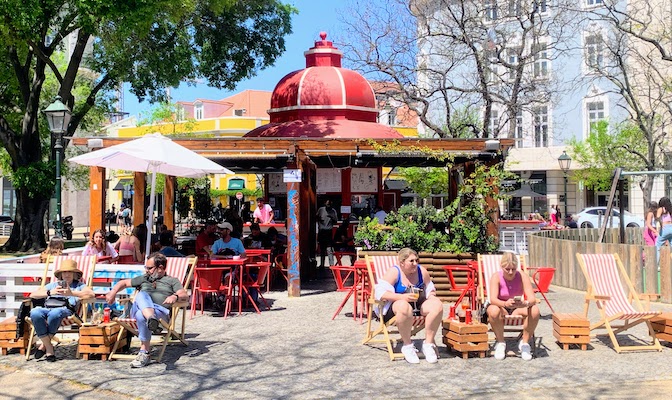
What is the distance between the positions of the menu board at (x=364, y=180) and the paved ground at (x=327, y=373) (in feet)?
41.2

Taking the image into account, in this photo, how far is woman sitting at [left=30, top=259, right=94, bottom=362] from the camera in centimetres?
682

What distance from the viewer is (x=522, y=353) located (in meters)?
6.95

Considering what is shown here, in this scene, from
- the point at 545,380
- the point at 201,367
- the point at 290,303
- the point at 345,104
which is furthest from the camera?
the point at 345,104

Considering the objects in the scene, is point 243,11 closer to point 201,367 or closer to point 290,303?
point 290,303

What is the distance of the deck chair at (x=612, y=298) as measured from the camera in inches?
288

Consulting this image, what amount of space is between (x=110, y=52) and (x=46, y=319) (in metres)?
14.5

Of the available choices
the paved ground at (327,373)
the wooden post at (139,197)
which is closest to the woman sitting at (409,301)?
the paved ground at (327,373)

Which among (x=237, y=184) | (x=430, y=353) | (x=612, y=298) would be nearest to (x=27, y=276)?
(x=430, y=353)

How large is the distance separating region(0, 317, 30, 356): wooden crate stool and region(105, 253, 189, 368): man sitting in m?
0.89

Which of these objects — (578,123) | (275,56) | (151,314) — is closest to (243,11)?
(275,56)

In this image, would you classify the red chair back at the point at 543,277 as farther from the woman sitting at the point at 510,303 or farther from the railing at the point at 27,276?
the railing at the point at 27,276

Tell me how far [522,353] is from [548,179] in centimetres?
3517

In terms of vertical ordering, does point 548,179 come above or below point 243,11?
below

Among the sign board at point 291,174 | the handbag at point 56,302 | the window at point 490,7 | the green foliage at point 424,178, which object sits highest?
the window at point 490,7
